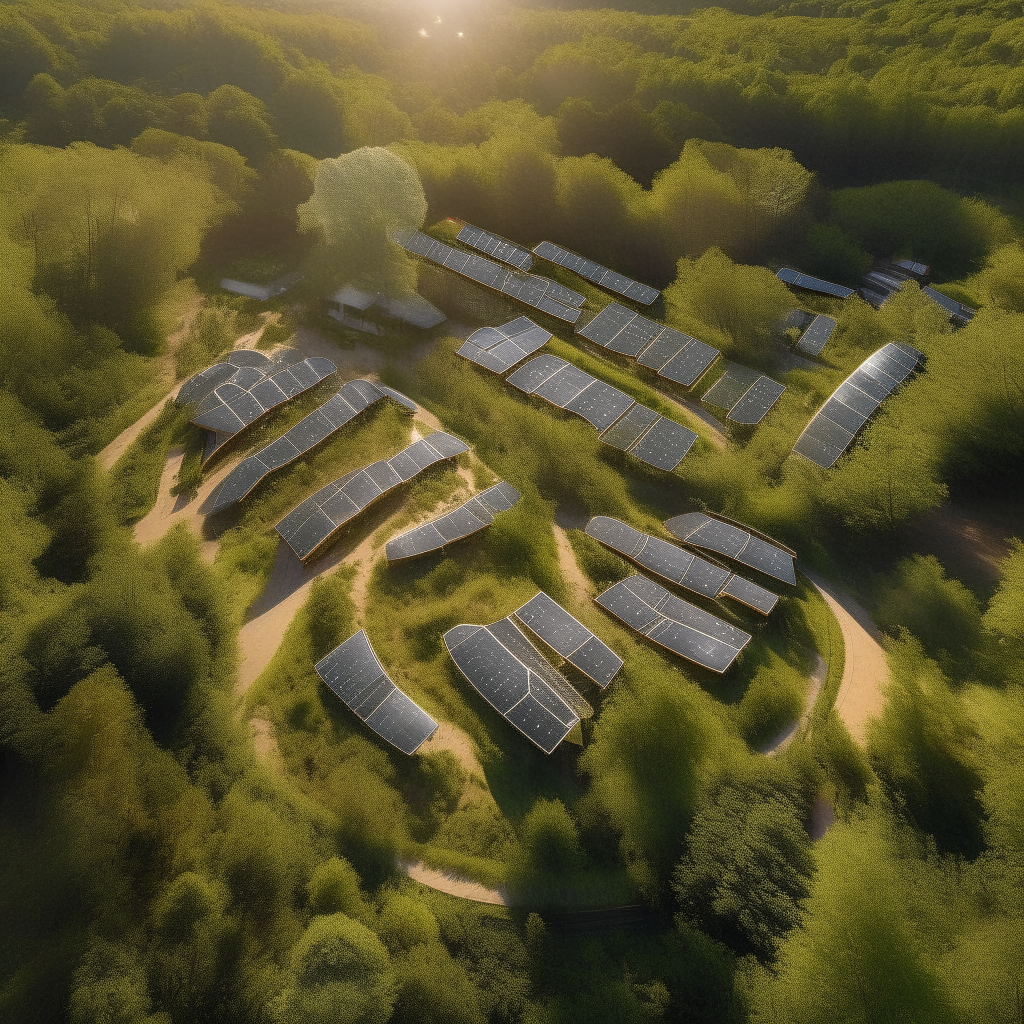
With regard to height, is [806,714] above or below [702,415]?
below

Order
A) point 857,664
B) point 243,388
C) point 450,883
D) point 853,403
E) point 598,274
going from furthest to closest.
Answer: point 598,274, point 853,403, point 243,388, point 857,664, point 450,883

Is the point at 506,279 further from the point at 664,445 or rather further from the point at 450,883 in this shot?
the point at 450,883

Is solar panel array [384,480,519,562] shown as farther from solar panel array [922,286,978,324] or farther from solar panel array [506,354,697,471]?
solar panel array [922,286,978,324]

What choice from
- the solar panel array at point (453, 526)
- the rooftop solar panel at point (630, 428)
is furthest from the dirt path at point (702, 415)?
the solar panel array at point (453, 526)

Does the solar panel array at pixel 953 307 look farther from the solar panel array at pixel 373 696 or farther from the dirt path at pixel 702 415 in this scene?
the solar panel array at pixel 373 696

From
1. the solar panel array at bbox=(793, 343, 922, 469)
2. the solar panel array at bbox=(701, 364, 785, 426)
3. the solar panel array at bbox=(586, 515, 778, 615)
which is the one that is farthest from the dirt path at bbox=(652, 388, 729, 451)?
the solar panel array at bbox=(586, 515, 778, 615)

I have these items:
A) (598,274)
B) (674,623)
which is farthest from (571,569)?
(598,274)
